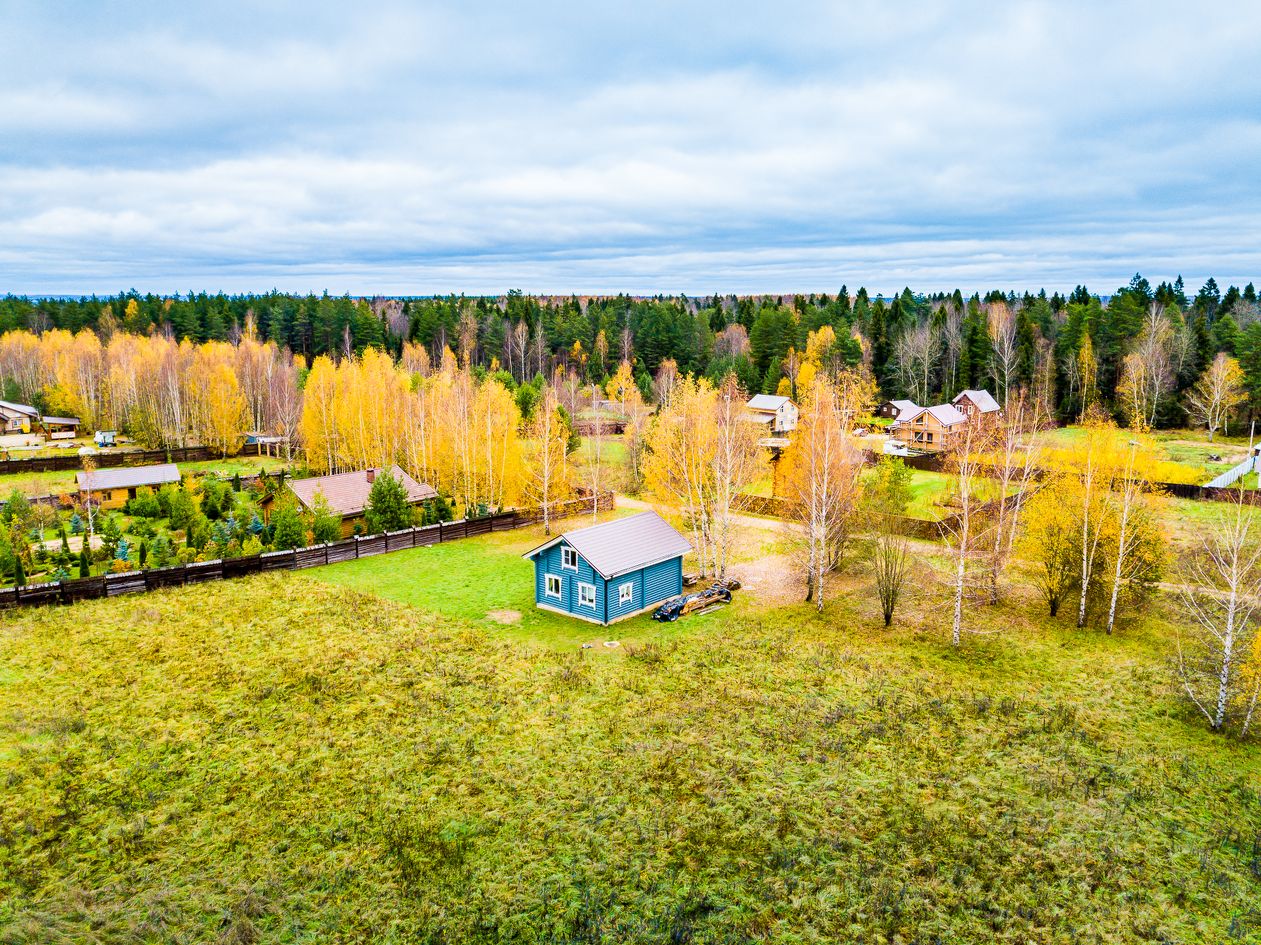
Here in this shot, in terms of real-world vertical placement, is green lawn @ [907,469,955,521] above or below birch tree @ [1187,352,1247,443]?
below

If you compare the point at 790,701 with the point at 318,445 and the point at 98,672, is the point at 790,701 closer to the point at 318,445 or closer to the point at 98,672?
the point at 98,672

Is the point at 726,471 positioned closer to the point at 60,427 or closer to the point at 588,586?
the point at 588,586

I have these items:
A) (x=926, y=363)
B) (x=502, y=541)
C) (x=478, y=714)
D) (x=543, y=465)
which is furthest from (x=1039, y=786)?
(x=926, y=363)

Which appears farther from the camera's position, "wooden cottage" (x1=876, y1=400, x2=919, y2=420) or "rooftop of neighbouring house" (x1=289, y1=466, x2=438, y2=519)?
"wooden cottage" (x1=876, y1=400, x2=919, y2=420)

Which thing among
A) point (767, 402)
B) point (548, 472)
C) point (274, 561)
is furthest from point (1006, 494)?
point (767, 402)

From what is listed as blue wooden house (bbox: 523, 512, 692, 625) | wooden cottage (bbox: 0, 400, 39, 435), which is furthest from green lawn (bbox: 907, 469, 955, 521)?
wooden cottage (bbox: 0, 400, 39, 435)

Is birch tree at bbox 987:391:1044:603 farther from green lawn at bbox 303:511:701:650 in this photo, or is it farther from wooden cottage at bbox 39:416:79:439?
wooden cottage at bbox 39:416:79:439

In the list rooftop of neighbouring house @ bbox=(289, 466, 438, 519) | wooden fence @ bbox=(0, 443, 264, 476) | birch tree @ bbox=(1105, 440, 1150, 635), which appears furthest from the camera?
wooden fence @ bbox=(0, 443, 264, 476)
